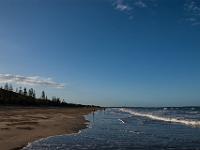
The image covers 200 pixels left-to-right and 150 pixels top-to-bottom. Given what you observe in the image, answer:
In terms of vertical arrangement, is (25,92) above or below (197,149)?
above

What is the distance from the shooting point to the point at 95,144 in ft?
73.7

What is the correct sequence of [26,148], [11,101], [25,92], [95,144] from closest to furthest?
1. [26,148]
2. [95,144]
3. [11,101]
4. [25,92]

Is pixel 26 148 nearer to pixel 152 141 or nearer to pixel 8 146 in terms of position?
pixel 8 146

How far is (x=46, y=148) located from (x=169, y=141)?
807cm

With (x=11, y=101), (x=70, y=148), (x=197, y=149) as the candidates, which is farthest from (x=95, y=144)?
(x=11, y=101)

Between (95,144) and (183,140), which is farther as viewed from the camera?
(183,140)

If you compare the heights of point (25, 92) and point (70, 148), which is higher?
point (25, 92)

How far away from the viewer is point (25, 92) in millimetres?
181500

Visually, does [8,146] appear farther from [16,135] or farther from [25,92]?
[25,92]

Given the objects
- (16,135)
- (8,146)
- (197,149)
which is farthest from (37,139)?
(197,149)

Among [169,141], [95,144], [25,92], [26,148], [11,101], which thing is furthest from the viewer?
[25,92]

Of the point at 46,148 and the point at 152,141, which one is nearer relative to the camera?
the point at 46,148

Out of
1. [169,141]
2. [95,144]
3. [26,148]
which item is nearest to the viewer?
[26,148]

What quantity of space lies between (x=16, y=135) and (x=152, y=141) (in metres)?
9.06
